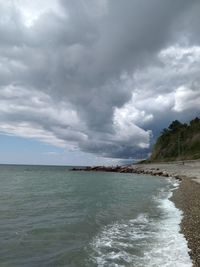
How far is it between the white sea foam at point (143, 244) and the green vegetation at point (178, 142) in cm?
13111

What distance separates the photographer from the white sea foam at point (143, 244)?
42.7 ft

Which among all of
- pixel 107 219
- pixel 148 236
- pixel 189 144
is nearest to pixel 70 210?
pixel 107 219

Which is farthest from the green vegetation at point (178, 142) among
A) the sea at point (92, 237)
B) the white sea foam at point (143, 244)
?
the white sea foam at point (143, 244)

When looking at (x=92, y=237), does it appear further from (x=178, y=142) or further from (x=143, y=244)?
(x=178, y=142)

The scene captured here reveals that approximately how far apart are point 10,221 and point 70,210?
20.9ft

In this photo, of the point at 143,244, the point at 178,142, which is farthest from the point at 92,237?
the point at 178,142

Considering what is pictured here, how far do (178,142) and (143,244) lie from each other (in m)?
163

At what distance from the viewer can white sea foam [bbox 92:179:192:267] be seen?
13.0m

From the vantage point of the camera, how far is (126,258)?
536 inches

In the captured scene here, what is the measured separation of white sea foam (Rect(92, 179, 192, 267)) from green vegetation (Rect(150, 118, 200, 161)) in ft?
430

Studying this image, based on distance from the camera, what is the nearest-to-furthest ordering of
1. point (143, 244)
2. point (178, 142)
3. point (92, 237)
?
point (143, 244), point (92, 237), point (178, 142)

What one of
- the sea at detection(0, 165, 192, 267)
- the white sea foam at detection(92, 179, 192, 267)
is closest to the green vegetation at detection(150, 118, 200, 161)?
the sea at detection(0, 165, 192, 267)

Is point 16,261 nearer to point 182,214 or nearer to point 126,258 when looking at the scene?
point 126,258

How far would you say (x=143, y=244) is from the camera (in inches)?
623
